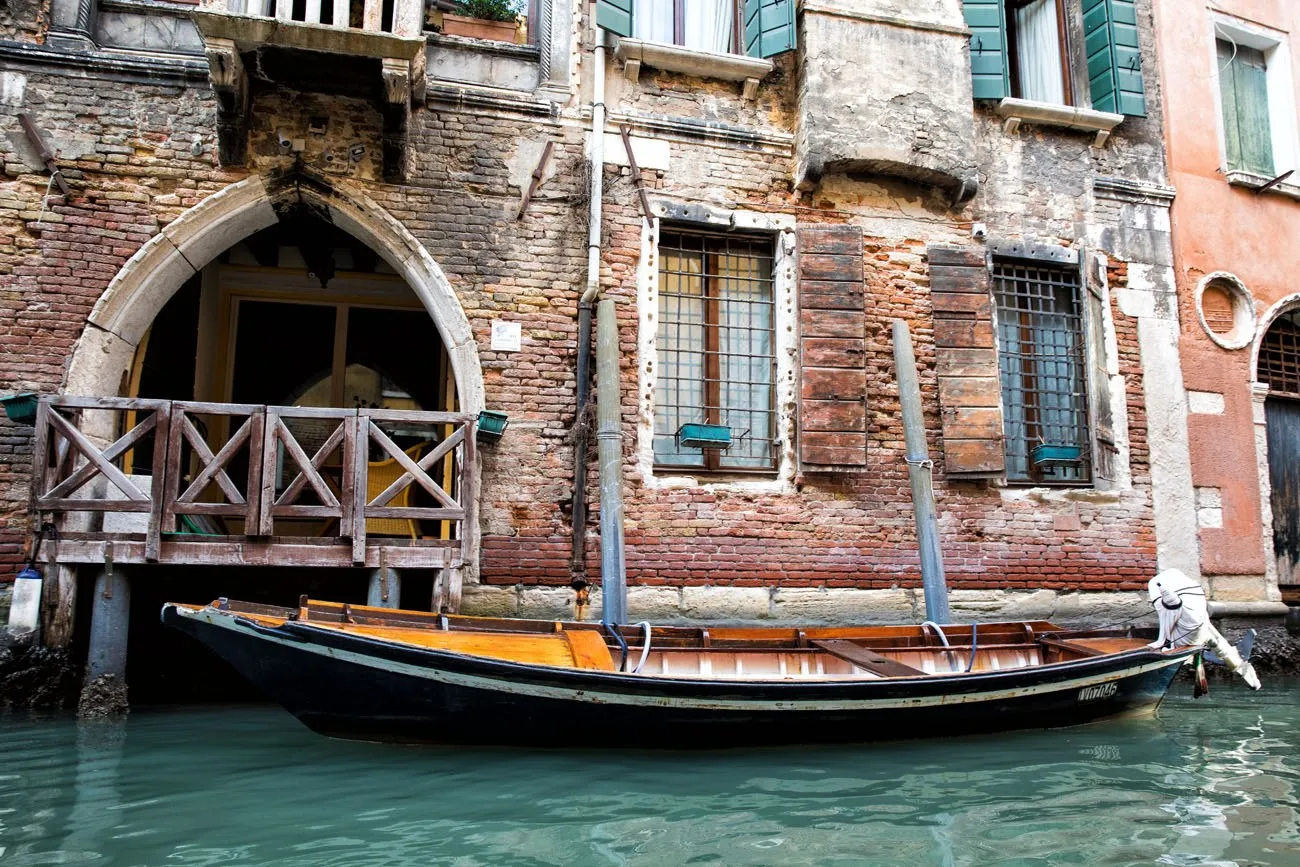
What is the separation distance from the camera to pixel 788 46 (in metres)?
8.00

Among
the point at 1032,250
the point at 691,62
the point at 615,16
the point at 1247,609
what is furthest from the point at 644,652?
the point at 1247,609

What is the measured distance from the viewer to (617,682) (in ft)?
15.9

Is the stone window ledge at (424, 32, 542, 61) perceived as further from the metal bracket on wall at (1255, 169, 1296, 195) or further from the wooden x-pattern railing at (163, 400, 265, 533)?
the metal bracket on wall at (1255, 169, 1296, 195)

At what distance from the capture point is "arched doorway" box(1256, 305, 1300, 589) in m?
9.28

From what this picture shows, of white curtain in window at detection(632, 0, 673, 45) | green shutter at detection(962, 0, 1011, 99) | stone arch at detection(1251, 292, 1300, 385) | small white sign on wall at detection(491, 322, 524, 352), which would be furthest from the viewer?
stone arch at detection(1251, 292, 1300, 385)

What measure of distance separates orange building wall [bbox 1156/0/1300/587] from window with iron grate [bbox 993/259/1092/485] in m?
1.01

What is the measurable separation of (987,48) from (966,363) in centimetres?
283

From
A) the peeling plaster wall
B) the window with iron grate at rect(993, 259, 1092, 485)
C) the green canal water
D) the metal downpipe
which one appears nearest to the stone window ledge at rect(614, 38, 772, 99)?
the metal downpipe

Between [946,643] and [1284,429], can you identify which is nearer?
[946,643]

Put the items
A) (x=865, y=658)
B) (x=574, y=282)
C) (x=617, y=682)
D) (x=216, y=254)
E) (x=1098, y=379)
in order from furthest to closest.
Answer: (x=1098, y=379) < (x=574, y=282) < (x=216, y=254) < (x=865, y=658) < (x=617, y=682)

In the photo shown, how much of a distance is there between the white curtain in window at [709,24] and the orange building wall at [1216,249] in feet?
13.6

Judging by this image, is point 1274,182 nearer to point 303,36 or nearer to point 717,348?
point 717,348

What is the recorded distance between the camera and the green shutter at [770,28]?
26.3 ft

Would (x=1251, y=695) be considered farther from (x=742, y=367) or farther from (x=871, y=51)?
(x=871, y=51)
